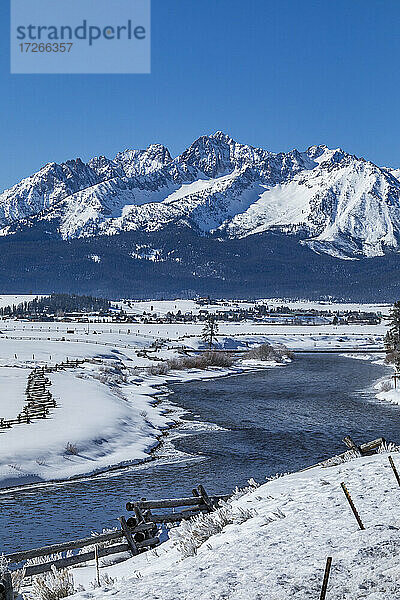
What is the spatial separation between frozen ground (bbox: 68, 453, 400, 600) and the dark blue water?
8.90 meters

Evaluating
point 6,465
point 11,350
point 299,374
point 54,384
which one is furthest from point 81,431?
point 11,350

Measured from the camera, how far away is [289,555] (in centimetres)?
970

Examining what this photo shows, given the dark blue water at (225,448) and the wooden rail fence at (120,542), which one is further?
the dark blue water at (225,448)

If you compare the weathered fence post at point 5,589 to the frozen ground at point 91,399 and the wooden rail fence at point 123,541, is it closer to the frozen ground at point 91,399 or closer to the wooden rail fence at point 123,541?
the wooden rail fence at point 123,541

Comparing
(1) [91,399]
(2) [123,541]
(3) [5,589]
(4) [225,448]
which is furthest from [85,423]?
(3) [5,589]

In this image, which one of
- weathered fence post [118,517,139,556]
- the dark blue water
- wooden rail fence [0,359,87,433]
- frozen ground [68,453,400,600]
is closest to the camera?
frozen ground [68,453,400,600]

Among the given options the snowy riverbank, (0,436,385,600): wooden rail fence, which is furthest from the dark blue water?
(0,436,385,600): wooden rail fence

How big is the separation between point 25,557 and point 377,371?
77180mm

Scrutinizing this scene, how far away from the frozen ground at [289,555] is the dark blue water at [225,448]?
8.90m

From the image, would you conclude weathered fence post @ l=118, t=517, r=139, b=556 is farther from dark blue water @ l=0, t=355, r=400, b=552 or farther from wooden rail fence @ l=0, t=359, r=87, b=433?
wooden rail fence @ l=0, t=359, r=87, b=433

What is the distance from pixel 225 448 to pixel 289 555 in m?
26.0

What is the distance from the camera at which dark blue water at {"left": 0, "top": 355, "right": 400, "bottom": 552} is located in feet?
72.1

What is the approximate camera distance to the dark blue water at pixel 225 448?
22.0m

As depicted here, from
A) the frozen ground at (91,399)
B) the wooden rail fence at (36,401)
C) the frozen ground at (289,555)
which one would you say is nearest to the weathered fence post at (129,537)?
the frozen ground at (289,555)
